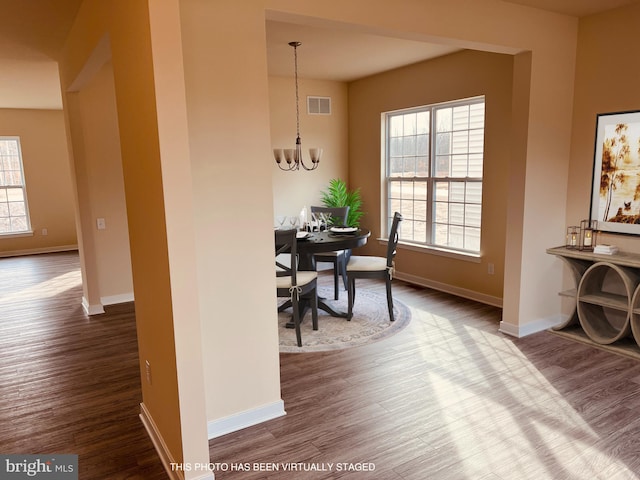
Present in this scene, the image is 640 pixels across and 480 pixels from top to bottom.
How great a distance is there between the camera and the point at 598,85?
12.7 feet

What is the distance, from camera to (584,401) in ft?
9.72

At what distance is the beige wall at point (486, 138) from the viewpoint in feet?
15.7

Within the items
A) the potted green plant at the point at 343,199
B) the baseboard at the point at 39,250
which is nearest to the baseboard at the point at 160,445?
the potted green plant at the point at 343,199

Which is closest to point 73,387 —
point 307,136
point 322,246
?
point 322,246

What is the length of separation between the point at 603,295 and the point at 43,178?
9.47 meters

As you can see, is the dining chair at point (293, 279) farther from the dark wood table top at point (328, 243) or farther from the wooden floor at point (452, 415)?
the wooden floor at point (452, 415)

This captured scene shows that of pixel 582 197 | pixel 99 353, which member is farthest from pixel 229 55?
pixel 582 197

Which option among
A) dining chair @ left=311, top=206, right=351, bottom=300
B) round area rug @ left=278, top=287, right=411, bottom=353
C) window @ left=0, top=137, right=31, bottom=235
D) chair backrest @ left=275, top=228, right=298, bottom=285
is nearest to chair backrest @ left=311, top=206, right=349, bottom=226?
dining chair @ left=311, top=206, right=351, bottom=300

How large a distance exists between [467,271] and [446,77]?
7.38 ft

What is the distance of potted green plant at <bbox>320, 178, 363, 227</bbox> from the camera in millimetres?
→ 6559

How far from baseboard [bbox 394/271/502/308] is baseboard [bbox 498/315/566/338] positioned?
2.21 feet

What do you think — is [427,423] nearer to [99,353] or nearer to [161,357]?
[161,357]

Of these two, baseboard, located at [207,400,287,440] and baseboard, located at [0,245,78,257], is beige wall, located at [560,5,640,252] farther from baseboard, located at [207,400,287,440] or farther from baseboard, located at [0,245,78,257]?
baseboard, located at [0,245,78,257]

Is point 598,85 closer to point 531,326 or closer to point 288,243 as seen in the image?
point 531,326
